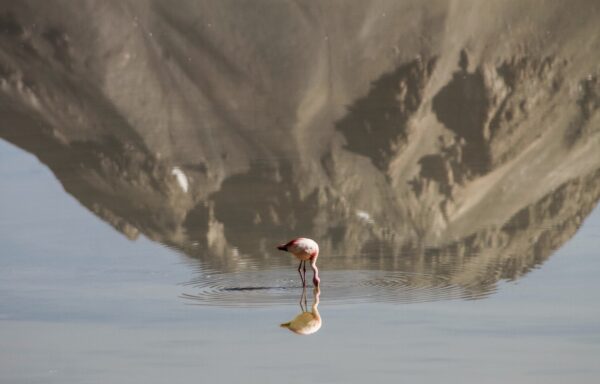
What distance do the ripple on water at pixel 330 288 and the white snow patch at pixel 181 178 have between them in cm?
552

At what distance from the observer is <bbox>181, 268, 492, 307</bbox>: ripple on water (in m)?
14.9

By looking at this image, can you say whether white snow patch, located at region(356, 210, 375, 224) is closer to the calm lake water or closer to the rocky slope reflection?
the rocky slope reflection

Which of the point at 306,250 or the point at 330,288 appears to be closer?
the point at 306,250

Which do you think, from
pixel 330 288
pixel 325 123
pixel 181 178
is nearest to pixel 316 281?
pixel 330 288

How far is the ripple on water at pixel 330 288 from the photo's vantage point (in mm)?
14891

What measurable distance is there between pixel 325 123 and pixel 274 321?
1339 centimetres

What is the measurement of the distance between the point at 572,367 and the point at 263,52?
79.4 ft

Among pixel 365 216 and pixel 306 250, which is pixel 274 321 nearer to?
pixel 306 250

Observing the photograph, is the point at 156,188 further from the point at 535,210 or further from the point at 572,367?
the point at 572,367

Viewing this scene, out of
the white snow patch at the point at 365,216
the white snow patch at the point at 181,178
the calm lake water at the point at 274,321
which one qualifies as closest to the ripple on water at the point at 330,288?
the calm lake water at the point at 274,321

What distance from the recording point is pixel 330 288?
15.2 m

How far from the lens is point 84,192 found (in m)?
21.4

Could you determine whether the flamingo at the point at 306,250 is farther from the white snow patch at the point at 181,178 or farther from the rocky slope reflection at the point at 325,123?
the white snow patch at the point at 181,178

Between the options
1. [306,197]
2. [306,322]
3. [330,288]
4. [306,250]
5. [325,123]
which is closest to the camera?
[306,322]
